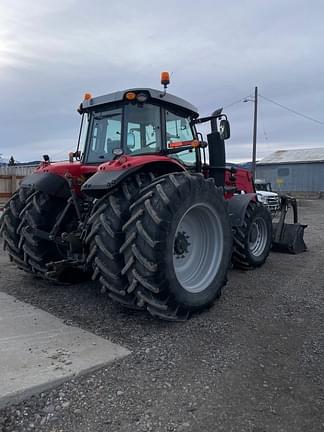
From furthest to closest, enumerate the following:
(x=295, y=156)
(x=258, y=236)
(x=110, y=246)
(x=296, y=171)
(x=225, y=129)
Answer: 1. (x=295, y=156)
2. (x=296, y=171)
3. (x=258, y=236)
4. (x=225, y=129)
5. (x=110, y=246)

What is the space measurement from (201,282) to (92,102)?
2569 mm

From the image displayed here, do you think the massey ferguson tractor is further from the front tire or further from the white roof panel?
the white roof panel

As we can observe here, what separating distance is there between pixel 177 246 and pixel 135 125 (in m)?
1.53

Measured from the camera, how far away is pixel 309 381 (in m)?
3.06

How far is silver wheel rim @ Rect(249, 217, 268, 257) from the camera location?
6.91 metres

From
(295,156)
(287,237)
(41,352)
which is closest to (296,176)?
(295,156)

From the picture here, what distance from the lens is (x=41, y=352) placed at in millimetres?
3344

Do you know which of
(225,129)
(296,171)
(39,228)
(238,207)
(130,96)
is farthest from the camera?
(296,171)

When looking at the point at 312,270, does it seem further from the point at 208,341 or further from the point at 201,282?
the point at 208,341

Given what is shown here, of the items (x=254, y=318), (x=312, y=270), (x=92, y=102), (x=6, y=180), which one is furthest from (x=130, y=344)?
(x=6, y=180)

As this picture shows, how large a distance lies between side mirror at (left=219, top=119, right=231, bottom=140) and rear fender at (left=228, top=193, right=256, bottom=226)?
114 centimetres

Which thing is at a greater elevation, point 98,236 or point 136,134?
point 136,134

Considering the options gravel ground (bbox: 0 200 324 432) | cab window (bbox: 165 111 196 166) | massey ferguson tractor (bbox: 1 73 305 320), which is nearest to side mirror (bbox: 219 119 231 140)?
massey ferguson tractor (bbox: 1 73 305 320)

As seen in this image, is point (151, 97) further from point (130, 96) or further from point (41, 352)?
point (41, 352)
